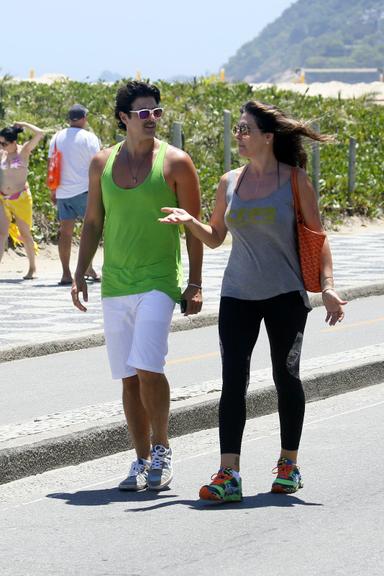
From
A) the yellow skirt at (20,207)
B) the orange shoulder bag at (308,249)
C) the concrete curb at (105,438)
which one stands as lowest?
the yellow skirt at (20,207)

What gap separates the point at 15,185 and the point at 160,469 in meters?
9.90

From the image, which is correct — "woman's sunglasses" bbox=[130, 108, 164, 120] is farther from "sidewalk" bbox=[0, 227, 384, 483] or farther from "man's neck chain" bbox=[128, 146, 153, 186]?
"sidewalk" bbox=[0, 227, 384, 483]

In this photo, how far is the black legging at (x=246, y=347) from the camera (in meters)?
7.41

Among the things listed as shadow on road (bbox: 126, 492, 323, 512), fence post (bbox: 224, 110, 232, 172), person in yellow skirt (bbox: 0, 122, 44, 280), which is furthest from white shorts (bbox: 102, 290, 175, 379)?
fence post (bbox: 224, 110, 232, 172)

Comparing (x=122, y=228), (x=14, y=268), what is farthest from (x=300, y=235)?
(x=14, y=268)

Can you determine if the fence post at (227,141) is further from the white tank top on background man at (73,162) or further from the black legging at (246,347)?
the black legging at (246,347)

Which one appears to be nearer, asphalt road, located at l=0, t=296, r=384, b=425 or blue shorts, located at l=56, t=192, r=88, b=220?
asphalt road, located at l=0, t=296, r=384, b=425

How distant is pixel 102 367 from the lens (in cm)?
1166

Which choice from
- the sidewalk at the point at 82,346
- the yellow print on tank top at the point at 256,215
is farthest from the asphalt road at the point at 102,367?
the yellow print on tank top at the point at 256,215

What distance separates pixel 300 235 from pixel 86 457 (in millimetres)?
1776

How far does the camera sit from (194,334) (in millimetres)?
13789

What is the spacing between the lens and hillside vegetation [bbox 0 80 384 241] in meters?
24.8

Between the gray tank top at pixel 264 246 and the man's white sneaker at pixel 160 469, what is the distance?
858 millimetres

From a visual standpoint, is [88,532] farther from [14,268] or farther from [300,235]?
[14,268]
